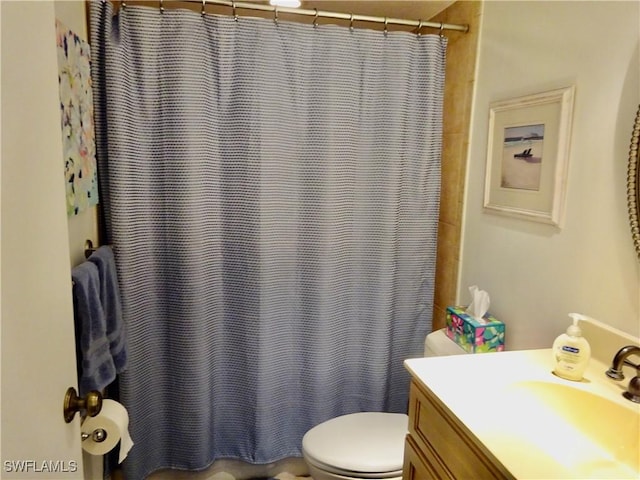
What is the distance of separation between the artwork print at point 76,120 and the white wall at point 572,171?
1470 mm

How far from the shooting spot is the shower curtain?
1.61 metres

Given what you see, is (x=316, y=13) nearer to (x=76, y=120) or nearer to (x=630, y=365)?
(x=76, y=120)

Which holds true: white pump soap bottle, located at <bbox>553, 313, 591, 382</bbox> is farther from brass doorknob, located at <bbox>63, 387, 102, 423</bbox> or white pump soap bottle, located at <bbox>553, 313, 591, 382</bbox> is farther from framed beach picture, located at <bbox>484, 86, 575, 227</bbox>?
brass doorknob, located at <bbox>63, 387, 102, 423</bbox>

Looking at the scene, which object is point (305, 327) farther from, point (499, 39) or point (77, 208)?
point (499, 39)

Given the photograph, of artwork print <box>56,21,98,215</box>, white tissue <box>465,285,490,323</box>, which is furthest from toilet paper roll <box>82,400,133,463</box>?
white tissue <box>465,285,490,323</box>

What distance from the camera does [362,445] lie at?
1595mm

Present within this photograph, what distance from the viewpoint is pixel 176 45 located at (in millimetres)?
1585

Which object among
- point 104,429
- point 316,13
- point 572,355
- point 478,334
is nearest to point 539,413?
point 572,355

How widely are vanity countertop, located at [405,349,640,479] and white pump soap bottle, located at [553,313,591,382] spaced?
0.9 inches

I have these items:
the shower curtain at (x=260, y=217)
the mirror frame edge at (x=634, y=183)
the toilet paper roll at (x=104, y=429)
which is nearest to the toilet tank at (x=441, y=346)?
the shower curtain at (x=260, y=217)

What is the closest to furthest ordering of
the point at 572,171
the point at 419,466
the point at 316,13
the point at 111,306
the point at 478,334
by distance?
the point at 419,466 → the point at 572,171 → the point at 111,306 → the point at 478,334 → the point at 316,13

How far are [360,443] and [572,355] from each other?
0.83m

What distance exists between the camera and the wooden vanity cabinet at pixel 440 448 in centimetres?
92

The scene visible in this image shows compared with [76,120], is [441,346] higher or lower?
lower
